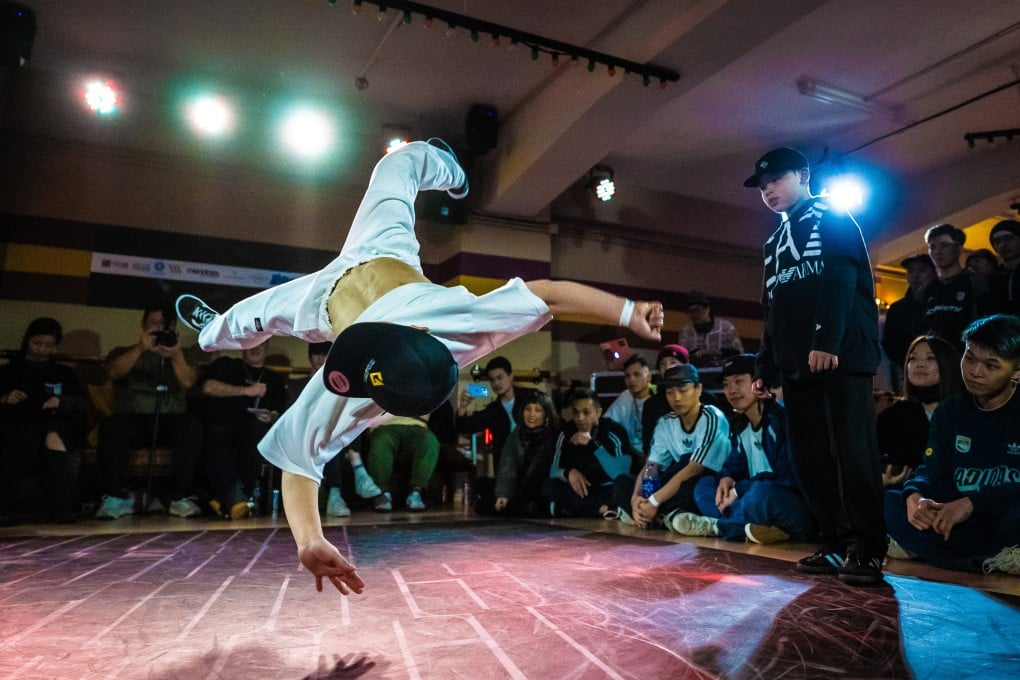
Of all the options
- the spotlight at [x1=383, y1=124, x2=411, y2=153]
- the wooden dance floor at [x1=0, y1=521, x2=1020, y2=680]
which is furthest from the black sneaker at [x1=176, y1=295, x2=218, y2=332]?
the spotlight at [x1=383, y1=124, x2=411, y2=153]

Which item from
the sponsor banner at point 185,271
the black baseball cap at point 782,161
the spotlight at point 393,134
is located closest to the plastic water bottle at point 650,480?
the black baseball cap at point 782,161

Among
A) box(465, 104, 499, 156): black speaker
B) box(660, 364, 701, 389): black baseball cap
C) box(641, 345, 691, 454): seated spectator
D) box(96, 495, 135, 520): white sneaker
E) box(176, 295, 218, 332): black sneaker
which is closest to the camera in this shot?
box(176, 295, 218, 332): black sneaker

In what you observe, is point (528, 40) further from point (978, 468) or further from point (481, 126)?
point (978, 468)

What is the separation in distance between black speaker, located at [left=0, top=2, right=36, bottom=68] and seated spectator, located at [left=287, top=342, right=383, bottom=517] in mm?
3028

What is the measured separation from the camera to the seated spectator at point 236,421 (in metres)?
4.99

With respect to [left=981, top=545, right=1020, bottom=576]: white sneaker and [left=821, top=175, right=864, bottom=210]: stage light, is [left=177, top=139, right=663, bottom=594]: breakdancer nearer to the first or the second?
[left=981, top=545, right=1020, bottom=576]: white sneaker

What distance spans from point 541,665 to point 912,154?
775 cm

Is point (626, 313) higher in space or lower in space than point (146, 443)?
higher

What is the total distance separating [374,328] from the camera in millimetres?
1618

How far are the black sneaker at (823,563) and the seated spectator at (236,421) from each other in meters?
3.79

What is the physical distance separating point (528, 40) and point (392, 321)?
12.1 ft

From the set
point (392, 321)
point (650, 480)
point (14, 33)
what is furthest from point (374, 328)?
point (14, 33)

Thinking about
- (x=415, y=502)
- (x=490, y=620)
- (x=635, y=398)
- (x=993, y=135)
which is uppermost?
(x=993, y=135)

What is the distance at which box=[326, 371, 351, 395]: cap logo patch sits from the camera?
1.62 m
